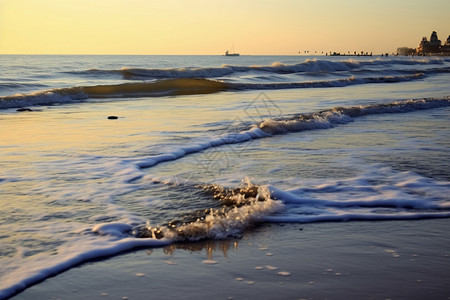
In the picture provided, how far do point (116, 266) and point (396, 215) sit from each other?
2.74m

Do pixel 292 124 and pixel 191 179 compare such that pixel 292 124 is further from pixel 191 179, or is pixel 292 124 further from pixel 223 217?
pixel 223 217

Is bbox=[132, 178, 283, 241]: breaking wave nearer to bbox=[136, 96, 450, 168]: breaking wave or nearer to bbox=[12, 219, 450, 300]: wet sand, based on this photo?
bbox=[12, 219, 450, 300]: wet sand

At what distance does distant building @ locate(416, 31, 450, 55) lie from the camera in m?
177

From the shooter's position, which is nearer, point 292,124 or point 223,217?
point 223,217

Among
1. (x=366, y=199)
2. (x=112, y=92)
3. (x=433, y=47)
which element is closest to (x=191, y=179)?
(x=366, y=199)

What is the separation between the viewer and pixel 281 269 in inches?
144

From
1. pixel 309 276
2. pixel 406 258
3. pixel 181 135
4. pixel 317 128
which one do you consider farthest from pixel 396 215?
pixel 317 128

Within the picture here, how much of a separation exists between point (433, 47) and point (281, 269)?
640 ft

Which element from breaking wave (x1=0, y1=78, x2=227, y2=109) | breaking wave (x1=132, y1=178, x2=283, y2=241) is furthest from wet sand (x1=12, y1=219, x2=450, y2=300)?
breaking wave (x1=0, y1=78, x2=227, y2=109)

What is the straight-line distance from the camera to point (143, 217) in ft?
15.7

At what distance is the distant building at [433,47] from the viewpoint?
177m

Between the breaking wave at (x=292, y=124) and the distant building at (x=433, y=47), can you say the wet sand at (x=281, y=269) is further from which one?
the distant building at (x=433, y=47)

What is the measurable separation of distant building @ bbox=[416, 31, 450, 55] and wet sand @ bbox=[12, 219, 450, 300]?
190m

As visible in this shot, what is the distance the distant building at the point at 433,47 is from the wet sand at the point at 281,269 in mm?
189672
